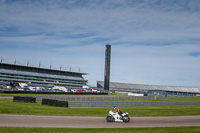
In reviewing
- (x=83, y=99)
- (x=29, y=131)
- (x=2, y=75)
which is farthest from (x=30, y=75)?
(x=29, y=131)

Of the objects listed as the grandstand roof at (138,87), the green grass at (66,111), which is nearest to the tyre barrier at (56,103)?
the green grass at (66,111)

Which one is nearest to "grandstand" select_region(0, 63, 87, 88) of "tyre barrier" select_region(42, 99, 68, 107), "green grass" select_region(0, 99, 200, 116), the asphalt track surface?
Answer: "tyre barrier" select_region(42, 99, 68, 107)

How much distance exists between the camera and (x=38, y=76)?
422 feet

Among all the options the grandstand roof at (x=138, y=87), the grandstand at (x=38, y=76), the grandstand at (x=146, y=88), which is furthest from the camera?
the grandstand roof at (x=138, y=87)

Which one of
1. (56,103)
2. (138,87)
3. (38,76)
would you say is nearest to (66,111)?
(56,103)

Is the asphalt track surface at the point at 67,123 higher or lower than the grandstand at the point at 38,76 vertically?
lower

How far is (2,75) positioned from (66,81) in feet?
135

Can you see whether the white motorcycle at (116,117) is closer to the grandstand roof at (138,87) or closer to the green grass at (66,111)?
the green grass at (66,111)

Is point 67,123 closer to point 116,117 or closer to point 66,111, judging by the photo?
point 116,117

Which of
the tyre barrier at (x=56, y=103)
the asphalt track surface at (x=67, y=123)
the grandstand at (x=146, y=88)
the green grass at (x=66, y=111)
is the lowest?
the asphalt track surface at (x=67, y=123)

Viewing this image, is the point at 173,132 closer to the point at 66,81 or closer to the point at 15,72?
the point at 15,72

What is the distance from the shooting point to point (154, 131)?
1511cm

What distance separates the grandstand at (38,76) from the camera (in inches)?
4570

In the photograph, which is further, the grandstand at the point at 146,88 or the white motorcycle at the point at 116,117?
the grandstand at the point at 146,88
